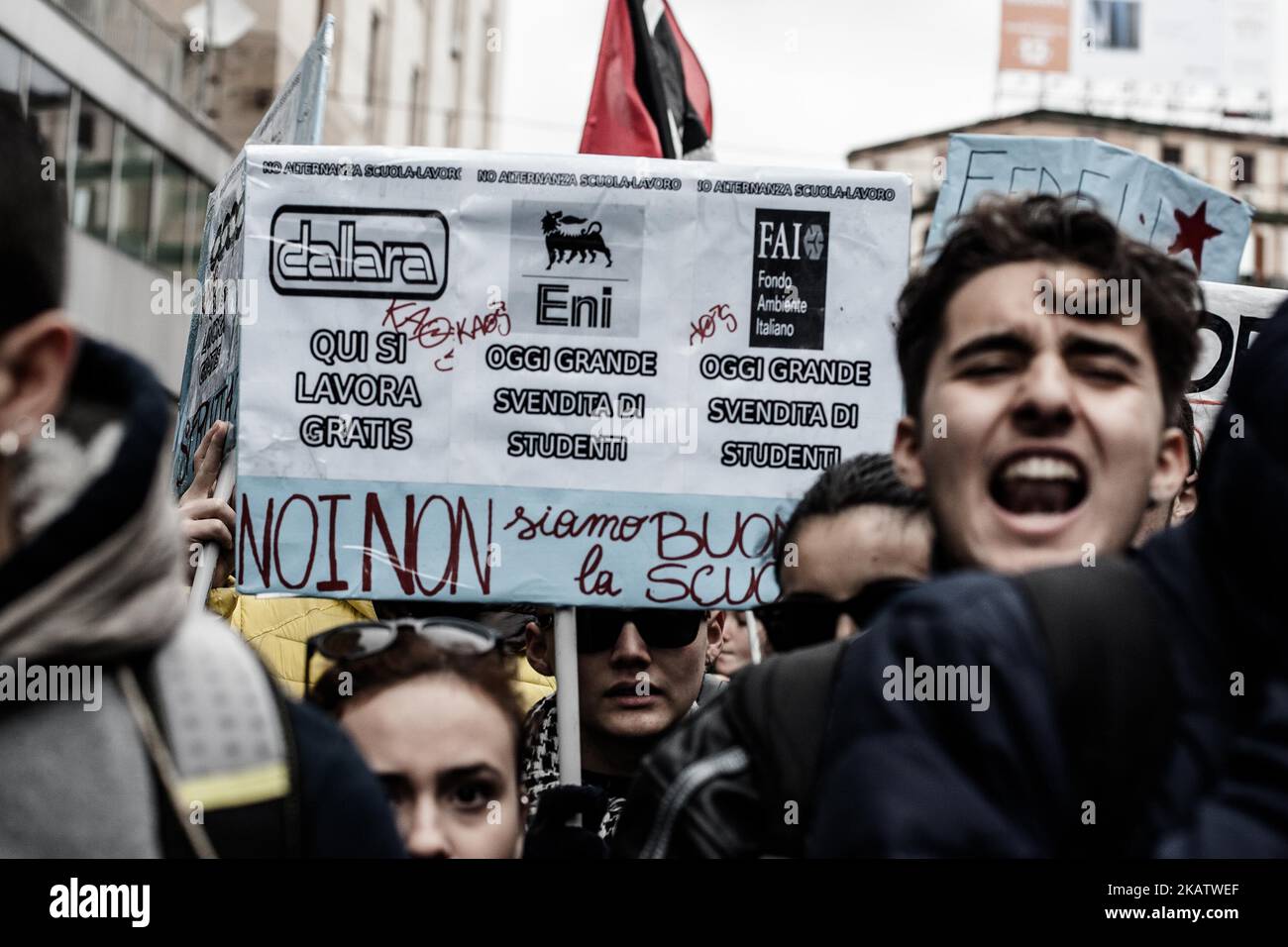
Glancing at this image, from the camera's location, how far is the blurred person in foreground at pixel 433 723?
215 centimetres

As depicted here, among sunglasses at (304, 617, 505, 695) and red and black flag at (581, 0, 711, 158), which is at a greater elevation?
red and black flag at (581, 0, 711, 158)

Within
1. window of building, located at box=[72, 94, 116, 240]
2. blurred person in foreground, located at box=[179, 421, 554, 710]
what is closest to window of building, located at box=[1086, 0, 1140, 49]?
window of building, located at box=[72, 94, 116, 240]

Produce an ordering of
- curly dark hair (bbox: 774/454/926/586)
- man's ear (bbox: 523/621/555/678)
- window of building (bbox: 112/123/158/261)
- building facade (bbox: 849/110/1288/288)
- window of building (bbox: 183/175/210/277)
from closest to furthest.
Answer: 1. curly dark hair (bbox: 774/454/926/586)
2. man's ear (bbox: 523/621/555/678)
3. window of building (bbox: 112/123/158/261)
4. window of building (bbox: 183/175/210/277)
5. building facade (bbox: 849/110/1288/288)

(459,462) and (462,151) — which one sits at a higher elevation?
(462,151)

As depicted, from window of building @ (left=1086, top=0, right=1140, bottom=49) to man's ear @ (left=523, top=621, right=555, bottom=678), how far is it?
4109 centimetres

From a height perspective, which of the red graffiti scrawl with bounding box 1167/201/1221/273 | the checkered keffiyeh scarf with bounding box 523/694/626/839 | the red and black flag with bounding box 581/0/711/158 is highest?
the red and black flag with bounding box 581/0/711/158

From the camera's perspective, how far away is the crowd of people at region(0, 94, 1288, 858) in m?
1.39

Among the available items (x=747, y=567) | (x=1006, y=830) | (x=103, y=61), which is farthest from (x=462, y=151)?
(x=103, y=61)

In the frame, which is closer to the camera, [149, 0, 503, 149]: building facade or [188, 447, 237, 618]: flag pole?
[188, 447, 237, 618]: flag pole

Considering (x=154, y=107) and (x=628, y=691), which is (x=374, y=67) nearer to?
(x=154, y=107)

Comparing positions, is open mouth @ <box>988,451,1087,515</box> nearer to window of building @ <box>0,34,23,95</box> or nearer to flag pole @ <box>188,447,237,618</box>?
flag pole @ <box>188,447,237,618</box>
